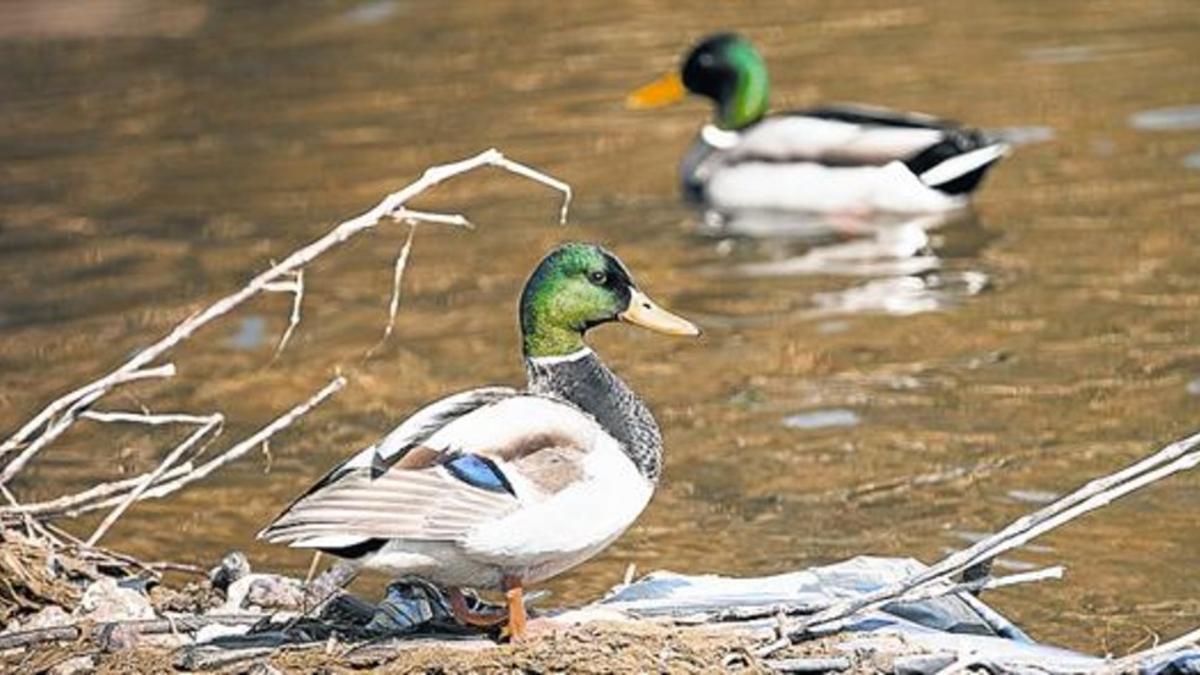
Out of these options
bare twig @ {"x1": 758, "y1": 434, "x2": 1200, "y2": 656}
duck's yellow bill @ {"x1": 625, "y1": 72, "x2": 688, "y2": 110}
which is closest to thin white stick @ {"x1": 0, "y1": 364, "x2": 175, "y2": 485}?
bare twig @ {"x1": 758, "y1": 434, "x2": 1200, "y2": 656}

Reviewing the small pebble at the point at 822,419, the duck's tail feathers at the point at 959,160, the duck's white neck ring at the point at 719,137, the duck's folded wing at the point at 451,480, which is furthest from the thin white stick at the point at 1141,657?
the duck's white neck ring at the point at 719,137

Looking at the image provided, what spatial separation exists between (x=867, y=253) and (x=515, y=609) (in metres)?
7.08

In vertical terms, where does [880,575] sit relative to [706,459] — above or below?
above

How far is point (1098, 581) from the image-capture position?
8.16m

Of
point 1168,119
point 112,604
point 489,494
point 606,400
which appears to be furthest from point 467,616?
point 1168,119

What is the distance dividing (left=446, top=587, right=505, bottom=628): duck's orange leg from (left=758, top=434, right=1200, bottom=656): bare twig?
614mm

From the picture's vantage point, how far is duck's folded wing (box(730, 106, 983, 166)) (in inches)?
551

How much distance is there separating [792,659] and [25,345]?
260 inches

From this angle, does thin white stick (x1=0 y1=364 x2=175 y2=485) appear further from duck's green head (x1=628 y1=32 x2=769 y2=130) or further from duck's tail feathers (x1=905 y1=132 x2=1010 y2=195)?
duck's green head (x1=628 y1=32 x2=769 y2=130)

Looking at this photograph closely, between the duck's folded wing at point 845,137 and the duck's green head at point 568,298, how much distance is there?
7174 millimetres

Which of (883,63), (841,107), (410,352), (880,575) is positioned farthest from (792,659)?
(883,63)

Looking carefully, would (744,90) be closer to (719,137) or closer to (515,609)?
(719,137)

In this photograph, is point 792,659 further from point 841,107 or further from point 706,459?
point 841,107

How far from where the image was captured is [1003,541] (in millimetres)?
5922
